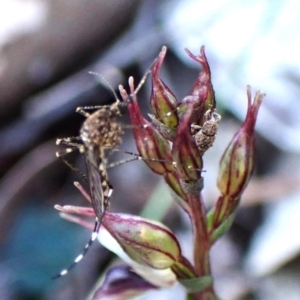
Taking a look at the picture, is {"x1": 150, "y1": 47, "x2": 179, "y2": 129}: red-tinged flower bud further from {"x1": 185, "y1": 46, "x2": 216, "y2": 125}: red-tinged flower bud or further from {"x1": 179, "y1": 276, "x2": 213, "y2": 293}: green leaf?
{"x1": 179, "y1": 276, "x2": 213, "y2": 293}: green leaf

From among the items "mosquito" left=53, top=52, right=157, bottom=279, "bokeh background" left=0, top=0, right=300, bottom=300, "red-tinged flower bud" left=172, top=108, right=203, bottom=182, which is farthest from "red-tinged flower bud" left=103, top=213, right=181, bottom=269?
"bokeh background" left=0, top=0, right=300, bottom=300

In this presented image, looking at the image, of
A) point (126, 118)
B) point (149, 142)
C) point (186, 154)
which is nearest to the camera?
point (186, 154)

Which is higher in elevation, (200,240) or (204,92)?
(204,92)

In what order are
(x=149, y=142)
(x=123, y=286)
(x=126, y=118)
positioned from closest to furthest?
(x=149, y=142), (x=123, y=286), (x=126, y=118)

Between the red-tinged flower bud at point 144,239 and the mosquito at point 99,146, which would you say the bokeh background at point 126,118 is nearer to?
the red-tinged flower bud at point 144,239

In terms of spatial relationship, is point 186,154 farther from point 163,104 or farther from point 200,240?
point 200,240

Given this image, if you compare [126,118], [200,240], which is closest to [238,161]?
[200,240]

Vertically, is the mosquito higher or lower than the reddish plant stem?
higher

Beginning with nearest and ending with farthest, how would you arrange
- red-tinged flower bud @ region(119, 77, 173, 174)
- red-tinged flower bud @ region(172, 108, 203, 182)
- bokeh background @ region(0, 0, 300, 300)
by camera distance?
red-tinged flower bud @ region(172, 108, 203, 182)
red-tinged flower bud @ region(119, 77, 173, 174)
bokeh background @ region(0, 0, 300, 300)
